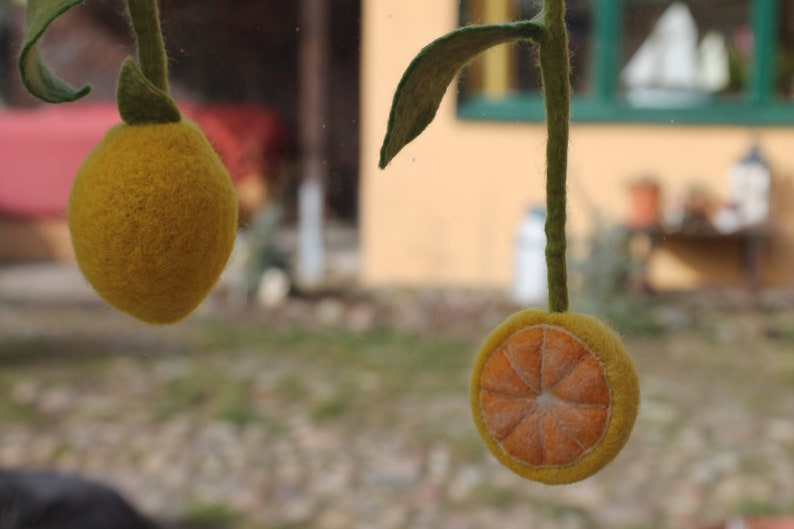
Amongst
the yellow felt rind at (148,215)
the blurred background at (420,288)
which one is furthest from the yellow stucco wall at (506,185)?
the yellow felt rind at (148,215)

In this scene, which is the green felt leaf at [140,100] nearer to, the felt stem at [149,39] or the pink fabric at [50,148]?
the felt stem at [149,39]

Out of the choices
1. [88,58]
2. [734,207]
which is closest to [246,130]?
[88,58]

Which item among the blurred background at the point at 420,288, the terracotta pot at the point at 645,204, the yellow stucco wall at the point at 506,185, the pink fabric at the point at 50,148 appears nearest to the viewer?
the blurred background at the point at 420,288

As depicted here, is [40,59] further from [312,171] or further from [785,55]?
[785,55]

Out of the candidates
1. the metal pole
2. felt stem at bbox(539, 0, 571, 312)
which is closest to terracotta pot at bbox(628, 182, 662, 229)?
the metal pole

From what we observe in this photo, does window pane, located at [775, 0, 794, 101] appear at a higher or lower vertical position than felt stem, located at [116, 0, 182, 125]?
higher

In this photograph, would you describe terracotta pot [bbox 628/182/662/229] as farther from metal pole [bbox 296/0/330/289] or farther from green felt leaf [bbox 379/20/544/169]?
green felt leaf [bbox 379/20/544/169]

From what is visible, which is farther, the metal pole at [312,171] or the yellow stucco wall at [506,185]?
the metal pole at [312,171]

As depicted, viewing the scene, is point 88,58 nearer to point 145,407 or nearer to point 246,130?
point 246,130
